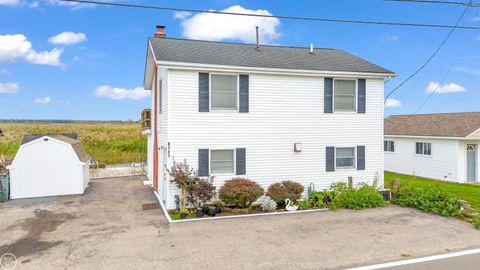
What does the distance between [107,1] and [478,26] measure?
1413 centimetres

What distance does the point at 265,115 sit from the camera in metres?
12.5

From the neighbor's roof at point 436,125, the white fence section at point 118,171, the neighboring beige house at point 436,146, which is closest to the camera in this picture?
the neighboring beige house at point 436,146

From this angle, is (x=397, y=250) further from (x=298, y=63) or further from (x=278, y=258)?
(x=298, y=63)

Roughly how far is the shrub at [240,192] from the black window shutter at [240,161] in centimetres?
67

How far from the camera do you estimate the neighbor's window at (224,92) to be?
12.0 meters

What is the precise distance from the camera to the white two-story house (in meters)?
11.6

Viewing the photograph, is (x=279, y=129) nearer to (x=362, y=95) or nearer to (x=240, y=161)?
(x=240, y=161)

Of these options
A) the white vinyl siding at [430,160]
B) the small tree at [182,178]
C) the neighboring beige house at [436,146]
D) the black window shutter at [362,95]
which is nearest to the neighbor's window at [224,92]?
A: the small tree at [182,178]

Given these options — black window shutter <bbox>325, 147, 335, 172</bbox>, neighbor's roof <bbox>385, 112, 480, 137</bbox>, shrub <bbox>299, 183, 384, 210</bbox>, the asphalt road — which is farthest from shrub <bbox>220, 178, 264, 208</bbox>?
neighbor's roof <bbox>385, 112, 480, 137</bbox>

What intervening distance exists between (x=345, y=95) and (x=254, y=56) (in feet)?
13.4

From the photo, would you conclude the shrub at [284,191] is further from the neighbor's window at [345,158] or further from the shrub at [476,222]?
the shrub at [476,222]

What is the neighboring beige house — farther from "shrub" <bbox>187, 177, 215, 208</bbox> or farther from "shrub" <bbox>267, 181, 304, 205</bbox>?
"shrub" <bbox>187, 177, 215, 208</bbox>

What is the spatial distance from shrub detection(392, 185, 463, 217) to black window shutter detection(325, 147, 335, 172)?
107 inches

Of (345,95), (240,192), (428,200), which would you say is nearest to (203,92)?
(240,192)
